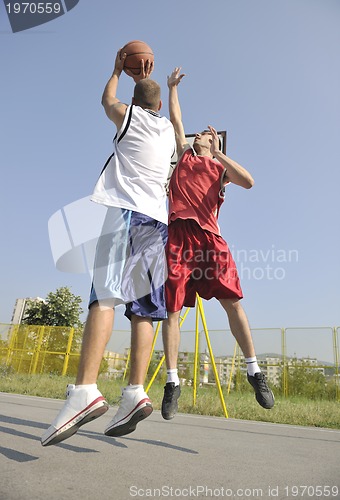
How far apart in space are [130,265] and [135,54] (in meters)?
1.63

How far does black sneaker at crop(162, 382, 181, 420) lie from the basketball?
7.40 ft

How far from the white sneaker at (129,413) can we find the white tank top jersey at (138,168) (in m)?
0.90

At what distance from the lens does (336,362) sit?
12.7m

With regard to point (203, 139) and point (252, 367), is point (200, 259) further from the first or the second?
point (203, 139)

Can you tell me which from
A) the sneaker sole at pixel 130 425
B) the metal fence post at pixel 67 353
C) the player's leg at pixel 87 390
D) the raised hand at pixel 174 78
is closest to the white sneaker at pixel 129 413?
the sneaker sole at pixel 130 425

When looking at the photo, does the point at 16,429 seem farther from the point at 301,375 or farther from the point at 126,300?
the point at 301,375

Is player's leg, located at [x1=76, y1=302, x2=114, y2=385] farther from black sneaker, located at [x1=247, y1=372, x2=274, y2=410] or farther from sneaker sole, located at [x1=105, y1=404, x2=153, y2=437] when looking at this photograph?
black sneaker, located at [x1=247, y1=372, x2=274, y2=410]

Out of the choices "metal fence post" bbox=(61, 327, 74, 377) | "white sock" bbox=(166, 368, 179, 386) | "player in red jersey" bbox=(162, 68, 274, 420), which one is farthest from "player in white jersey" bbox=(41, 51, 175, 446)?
"metal fence post" bbox=(61, 327, 74, 377)

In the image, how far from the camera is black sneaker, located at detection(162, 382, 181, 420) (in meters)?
2.71

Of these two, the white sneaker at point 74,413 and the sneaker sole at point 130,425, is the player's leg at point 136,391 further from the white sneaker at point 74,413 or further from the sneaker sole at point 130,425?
the white sneaker at point 74,413

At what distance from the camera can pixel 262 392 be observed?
2809 millimetres

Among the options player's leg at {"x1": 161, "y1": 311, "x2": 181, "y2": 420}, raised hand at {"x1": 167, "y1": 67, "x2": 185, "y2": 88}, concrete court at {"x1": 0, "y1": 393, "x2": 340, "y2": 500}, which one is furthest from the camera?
raised hand at {"x1": 167, "y1": 67, "x2": 185, "y2": 88}

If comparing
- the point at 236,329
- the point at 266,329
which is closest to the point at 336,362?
the point at 266,329

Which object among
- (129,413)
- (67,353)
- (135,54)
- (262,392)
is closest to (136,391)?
(129,413)
